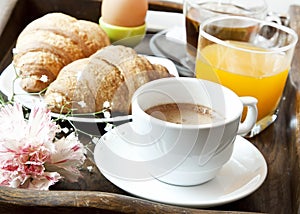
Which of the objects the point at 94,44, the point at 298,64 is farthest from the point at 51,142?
the point at 298,64

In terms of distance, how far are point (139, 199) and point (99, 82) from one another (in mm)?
285

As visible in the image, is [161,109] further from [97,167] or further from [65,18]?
[65,18]

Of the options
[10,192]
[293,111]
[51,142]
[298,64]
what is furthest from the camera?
[298,64]

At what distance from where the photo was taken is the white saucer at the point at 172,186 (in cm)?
62

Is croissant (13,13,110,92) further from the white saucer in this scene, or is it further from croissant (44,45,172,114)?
the white saucer

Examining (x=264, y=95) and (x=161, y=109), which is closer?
(x=161, y=109)

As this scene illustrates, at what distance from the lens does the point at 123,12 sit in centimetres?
96

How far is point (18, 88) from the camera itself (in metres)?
0.82

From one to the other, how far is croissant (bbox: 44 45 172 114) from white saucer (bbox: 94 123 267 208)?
0.07m

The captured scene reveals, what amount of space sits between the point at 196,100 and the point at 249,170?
0.10 m

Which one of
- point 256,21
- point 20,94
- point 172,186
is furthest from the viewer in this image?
point 256,21

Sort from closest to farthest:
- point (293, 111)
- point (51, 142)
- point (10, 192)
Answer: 1. point (10, 192)
2. point (51, 142)
3. point (293, 111)

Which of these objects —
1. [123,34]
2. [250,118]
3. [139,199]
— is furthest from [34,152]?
[123,34]

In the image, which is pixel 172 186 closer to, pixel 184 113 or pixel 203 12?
pixel 184 113
